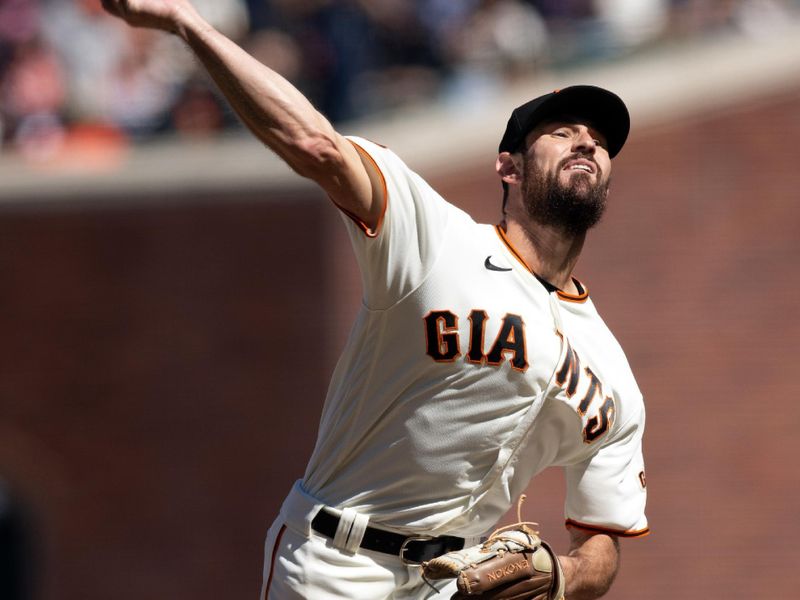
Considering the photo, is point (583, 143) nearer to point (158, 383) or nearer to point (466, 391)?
point (466, 391)

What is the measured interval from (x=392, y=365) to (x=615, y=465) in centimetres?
92

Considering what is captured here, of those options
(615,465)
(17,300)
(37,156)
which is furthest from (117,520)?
(615,465)

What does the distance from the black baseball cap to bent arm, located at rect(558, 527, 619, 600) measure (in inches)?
50.9

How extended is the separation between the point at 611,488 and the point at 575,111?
1.21 meters

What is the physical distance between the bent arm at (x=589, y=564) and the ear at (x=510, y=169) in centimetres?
117

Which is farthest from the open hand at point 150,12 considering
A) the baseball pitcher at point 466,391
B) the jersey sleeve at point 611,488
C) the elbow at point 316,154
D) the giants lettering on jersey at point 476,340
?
the jersey sleeve at point 611,488

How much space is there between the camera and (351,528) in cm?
438

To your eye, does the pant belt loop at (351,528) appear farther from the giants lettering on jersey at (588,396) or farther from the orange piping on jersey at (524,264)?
the orange piping on jersey at (524,264)

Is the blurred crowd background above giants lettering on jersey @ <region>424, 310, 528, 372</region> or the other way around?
above

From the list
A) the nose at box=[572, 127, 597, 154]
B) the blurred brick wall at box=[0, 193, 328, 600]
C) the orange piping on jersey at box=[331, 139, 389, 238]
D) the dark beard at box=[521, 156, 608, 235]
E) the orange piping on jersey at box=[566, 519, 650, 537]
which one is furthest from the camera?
the blurred brick wall at box=[0, 193, 328, 600]

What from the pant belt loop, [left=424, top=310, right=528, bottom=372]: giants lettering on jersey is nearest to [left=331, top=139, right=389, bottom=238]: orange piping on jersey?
[left=424, top=310, right=528, bottom=372]: giants lettering on jersey

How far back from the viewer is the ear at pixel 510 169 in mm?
4629

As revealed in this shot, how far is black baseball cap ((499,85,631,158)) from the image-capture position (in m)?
4.59

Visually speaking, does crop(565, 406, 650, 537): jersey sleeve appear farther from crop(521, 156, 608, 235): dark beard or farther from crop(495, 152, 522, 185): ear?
crop(495, 152, 522, 185): ear
